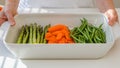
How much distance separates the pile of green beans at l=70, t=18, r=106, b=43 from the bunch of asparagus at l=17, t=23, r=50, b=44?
11 cm

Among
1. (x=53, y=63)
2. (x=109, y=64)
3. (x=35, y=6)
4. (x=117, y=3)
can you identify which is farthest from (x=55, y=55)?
(x=117, y=3)

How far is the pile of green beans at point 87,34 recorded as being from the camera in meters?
0.85

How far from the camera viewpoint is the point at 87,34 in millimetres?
872

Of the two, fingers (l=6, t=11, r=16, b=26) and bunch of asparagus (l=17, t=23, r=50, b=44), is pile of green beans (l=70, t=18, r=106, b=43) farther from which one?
fingers (l=6, t=11, r=16, b=26)

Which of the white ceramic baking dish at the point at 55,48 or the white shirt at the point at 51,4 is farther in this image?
the white shirt at the point at 51,4

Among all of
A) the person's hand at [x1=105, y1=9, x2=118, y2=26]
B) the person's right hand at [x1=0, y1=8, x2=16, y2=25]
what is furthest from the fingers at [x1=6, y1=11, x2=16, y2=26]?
the person's hand at [x1=105, y1=9, x2=118, y2=26]

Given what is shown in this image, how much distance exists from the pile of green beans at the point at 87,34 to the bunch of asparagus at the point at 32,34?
0.11m

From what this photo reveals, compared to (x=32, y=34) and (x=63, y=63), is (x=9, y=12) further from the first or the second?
(x=63, y=63)

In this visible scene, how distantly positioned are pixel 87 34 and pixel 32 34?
20 centimetres

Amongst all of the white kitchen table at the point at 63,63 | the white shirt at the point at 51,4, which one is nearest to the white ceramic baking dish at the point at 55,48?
the white kitchen table at the point at 63,63

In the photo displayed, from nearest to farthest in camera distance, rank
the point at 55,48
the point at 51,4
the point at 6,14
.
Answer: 1. the point at 55,48
2. the point at 6,14
3. the point at 51,4

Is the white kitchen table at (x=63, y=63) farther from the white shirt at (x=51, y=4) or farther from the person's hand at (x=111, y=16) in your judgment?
the white shirt at (x=51, y=4)

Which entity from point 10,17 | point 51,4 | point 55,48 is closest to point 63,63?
point 55,48

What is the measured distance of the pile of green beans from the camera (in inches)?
33.3
